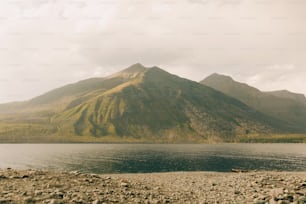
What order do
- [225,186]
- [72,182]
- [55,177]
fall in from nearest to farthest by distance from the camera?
[72,182], [55,177], [225,186]

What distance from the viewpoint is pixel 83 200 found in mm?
23438

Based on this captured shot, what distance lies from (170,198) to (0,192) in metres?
15.4

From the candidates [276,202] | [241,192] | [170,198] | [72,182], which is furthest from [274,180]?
[72,182]

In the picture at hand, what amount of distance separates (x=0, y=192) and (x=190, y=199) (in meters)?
17.6

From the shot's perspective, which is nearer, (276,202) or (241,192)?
(276,202)

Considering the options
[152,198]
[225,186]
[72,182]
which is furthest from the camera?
[225,186]

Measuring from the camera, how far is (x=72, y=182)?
30.0m

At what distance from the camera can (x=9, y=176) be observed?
3088 cm

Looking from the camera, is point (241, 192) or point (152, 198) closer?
point (152, 198)

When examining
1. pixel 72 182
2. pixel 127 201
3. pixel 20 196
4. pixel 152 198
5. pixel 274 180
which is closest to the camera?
pixel 20 196

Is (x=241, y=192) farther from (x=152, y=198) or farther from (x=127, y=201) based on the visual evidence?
(x=127, y=201)

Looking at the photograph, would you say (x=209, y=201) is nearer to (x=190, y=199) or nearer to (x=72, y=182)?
(x=190, y=199)

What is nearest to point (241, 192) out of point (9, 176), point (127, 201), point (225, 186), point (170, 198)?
point (225, 186)

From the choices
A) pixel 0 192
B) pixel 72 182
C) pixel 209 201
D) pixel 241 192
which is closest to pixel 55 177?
pixel 72 182
